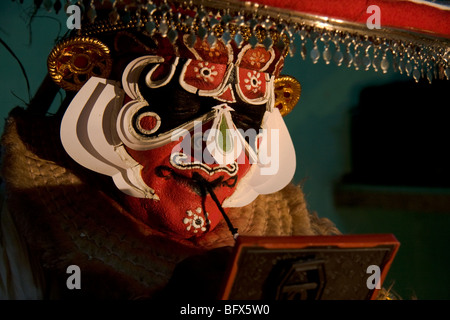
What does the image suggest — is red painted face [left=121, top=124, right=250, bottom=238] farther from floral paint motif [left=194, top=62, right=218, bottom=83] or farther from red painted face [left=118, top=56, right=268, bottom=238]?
floral paint motif [left=194, top=62, right=218, bottom=83]

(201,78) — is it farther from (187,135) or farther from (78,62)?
(78,62)

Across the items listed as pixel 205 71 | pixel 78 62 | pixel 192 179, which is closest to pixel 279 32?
pixel 205 71

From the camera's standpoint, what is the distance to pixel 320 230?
1.18m

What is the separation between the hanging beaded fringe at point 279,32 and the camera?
0.68 metres

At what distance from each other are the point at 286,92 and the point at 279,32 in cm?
40

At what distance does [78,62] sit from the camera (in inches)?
36.7

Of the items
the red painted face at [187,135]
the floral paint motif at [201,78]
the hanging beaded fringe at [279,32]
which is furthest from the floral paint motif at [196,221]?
the hanging beaded fringe at [279,32]

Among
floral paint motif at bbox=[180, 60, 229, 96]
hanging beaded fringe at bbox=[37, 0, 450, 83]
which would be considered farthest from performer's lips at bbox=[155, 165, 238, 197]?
hanging beaded fringe at bbox=[37, 0, 450, 83]

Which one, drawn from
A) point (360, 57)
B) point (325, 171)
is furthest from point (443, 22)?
point (325, 171)

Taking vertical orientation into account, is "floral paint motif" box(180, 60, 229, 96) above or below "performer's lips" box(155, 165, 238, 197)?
above

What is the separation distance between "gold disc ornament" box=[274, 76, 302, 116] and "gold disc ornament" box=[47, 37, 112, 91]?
0.41m

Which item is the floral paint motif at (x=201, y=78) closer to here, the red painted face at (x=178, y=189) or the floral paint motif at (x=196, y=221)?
the red painted face at (x=178, y=189)

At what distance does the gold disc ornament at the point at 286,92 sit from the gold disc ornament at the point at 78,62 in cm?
41

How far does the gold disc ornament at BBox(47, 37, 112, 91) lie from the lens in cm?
90
